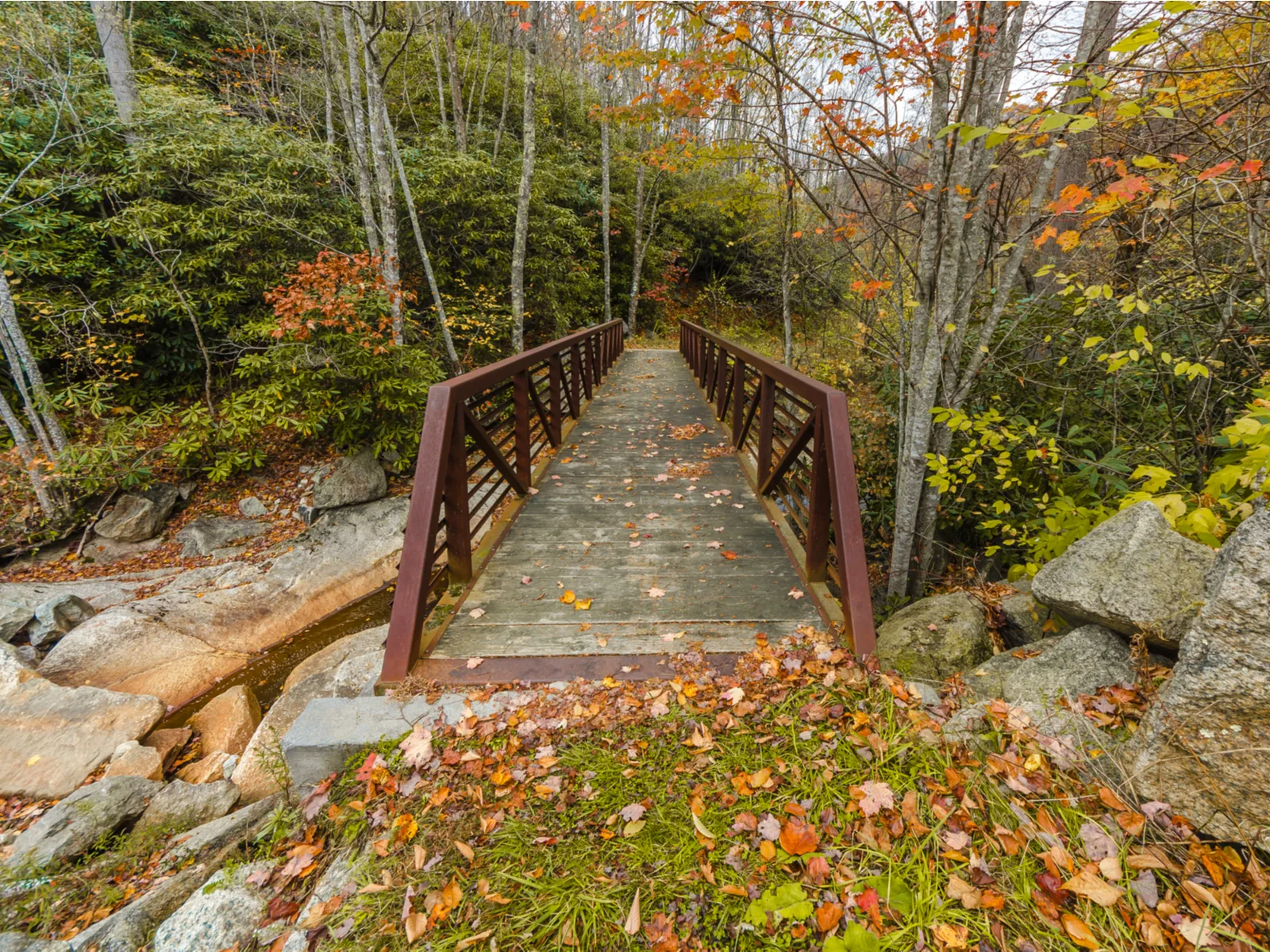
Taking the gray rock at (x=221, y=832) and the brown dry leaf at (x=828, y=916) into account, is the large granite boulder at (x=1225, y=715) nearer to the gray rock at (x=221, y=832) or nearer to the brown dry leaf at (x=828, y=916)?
the brown dry leaf at (x=828, y=916)

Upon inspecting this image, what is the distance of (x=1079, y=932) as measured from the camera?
1.29m

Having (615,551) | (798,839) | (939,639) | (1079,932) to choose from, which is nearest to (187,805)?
(615,551)

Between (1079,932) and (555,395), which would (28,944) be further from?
(555,395)

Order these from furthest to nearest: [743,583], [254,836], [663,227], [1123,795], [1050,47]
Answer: [663,227] → [1050,47] → [743,583] → [254,836] → [1123,795]

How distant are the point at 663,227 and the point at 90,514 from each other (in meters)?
18.9

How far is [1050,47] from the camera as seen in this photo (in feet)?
12.0

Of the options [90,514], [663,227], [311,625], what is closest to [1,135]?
[90,514]

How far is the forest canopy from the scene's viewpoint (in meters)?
3.21

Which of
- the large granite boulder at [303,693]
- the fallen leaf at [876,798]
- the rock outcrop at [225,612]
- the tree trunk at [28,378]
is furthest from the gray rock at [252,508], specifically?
the fallen leaf at [876,798]

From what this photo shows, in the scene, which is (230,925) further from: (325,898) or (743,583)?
(743,583)

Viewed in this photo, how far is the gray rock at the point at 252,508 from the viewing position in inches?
290

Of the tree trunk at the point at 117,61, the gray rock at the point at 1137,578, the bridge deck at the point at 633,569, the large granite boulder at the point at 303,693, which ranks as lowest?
the large granite boulder at the point at 303,693

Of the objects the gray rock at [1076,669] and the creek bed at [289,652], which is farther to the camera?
the creek bed at [289,652]

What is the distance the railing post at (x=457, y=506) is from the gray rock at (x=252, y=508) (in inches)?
233
